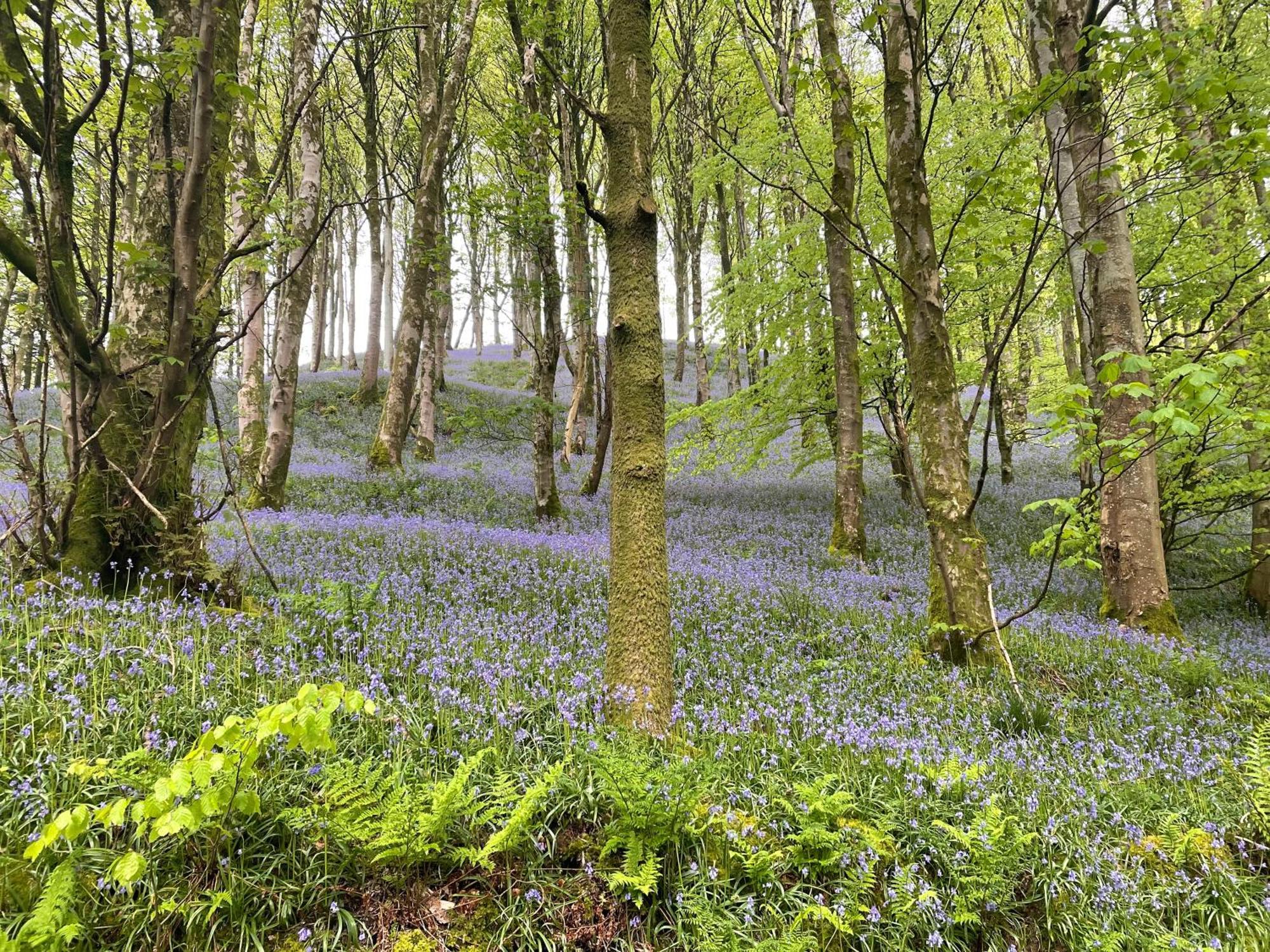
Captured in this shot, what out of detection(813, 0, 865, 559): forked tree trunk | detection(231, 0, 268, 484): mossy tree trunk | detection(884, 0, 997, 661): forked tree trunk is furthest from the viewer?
detection(813, 0, 865, 559): forked tree trunk

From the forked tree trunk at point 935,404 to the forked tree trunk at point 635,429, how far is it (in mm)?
2939

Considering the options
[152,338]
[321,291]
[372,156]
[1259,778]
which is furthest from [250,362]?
[321,291]

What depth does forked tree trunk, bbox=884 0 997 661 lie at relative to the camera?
5219 millimetres

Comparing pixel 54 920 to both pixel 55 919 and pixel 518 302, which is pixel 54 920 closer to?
pixel 55 919

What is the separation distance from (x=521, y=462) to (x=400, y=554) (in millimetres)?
12411

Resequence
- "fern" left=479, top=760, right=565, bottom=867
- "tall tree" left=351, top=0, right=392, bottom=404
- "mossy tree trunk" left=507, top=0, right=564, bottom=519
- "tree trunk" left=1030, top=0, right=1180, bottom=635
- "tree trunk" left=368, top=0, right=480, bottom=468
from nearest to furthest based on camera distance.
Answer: "fern" left=479, top=760, right=565, bottom=867, "tree trunk" left=1030, top=0, right=1180, bottom=635, "mossy tree trunk" left=507, top=0, right=564, bottom=519, "tree trunk" left=368, top=0, right=480, bottom=468, "tall tree" left=351, top=0, right=392, bottom=404

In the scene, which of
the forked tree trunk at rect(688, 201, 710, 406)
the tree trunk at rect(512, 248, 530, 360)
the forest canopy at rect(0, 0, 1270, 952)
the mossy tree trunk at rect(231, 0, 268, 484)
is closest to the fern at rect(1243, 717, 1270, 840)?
the forest canopy at rect(0, 0, 1270, 952)

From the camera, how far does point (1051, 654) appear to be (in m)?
5.71

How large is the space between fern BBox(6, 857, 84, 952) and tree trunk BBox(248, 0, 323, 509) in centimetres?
889

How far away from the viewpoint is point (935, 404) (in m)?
5.34

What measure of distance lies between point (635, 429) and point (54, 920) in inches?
114

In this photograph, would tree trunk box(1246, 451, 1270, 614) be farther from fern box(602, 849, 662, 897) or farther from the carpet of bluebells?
fern box(602, 849, 662, 897)

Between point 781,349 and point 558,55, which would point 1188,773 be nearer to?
point 781,349

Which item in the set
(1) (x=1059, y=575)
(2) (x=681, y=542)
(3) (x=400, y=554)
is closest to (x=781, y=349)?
(2) (x=681, y=542)
